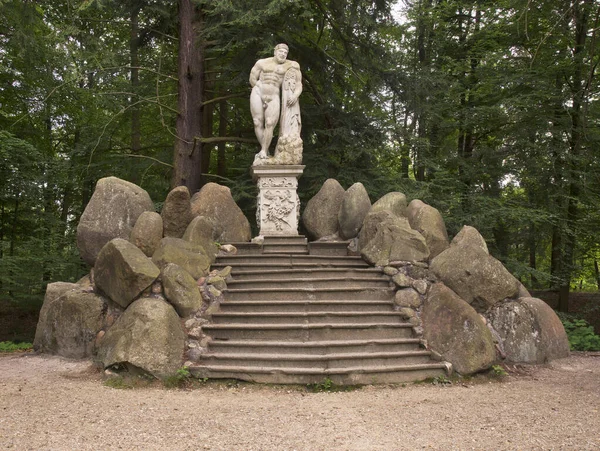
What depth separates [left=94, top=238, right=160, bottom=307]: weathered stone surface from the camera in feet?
19.6

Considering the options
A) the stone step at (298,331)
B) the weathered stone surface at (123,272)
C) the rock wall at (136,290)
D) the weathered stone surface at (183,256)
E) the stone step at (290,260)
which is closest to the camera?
the rock wall at (136,290)

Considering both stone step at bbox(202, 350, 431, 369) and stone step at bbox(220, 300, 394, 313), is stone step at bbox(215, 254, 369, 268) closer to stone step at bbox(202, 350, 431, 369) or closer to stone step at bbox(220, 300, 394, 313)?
stone step at bbox(220, 300, 394, 313)

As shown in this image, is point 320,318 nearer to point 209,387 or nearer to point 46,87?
point 209,387

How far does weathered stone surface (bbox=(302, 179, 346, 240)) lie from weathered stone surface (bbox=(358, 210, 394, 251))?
106 cm

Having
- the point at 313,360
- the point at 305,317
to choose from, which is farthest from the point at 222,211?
the point at 313,360

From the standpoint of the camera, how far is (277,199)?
8.86 meters

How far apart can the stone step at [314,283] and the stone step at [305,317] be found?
0.62 meters

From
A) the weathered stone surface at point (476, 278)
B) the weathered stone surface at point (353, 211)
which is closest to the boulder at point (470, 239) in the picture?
the weathered stone surface at point (476, 278)

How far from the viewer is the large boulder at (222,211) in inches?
324

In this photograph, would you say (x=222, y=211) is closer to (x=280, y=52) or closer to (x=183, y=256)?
(x=183, y=256)

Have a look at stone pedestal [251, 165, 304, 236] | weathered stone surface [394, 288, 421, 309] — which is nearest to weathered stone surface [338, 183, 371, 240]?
stone pedestal [251, 165, 304, 236]

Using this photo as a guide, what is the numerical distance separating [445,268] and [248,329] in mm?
2710

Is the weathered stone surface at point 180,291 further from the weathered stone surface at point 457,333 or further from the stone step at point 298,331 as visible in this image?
the weathered stone surface at point 457,333

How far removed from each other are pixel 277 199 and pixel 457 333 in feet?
13.6
